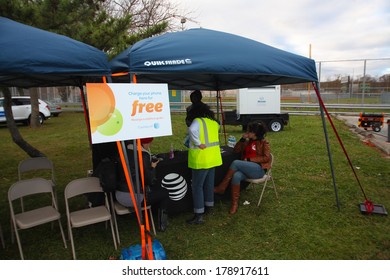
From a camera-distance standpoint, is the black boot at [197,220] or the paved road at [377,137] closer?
the black boot at [197,220]

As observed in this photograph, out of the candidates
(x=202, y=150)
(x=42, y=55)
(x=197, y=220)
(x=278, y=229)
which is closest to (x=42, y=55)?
(x=42, y=55)

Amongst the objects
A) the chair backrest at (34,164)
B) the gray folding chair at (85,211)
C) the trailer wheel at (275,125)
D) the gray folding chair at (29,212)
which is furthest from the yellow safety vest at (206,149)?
the trailer wheel at (275,125)

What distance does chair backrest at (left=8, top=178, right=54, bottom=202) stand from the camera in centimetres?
303

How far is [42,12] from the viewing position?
4.73 m

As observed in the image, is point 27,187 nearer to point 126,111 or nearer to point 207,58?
point 126,111

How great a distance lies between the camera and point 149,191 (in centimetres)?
327

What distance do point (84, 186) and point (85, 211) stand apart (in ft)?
0.92

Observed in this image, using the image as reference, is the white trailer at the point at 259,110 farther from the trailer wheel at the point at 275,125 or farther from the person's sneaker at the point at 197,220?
the person's sneaker at the point at 197,220

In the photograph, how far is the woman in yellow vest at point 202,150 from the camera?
339 cm

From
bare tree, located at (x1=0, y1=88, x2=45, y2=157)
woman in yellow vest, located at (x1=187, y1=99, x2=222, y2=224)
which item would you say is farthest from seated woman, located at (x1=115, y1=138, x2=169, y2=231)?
bare tree, located at (x1=0, y1=88, x2=45, y2=157)

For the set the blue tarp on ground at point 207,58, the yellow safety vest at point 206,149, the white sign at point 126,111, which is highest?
the blue tarp on ground at point 207,58

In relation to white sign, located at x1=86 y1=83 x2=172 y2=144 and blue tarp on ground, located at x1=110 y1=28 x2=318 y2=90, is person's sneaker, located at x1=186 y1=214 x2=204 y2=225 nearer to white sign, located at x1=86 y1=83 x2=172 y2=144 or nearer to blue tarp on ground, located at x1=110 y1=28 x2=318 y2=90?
white sign, located at x1=86 y1=83 x2=172 y2=144

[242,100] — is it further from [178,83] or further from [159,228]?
[159,228]

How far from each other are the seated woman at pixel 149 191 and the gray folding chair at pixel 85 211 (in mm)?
239
